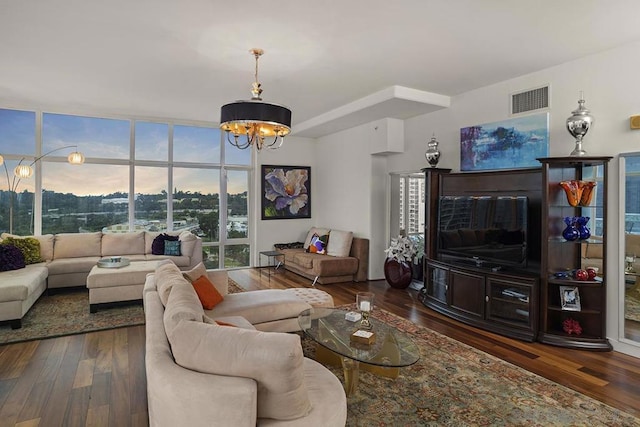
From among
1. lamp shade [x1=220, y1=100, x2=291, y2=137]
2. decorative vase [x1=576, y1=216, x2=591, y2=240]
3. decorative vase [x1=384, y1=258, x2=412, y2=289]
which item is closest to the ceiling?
lamp shade [x1=220, y1=100, x2=291, y2=137]

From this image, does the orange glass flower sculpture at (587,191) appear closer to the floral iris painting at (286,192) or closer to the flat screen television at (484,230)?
the flat screen television at (484,230)

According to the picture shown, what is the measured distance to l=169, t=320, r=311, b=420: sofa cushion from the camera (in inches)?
63.5

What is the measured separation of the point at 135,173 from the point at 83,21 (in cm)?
402

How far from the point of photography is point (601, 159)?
11.8 feet

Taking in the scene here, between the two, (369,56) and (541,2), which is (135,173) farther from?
(541,2)

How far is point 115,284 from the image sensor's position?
15.5 feet

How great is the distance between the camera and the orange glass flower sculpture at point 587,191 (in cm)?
375

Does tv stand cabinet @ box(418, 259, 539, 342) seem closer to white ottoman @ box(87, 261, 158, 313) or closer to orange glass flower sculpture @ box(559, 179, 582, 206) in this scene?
orange glass flower sculpture @ box(559, 179, 582, 206)

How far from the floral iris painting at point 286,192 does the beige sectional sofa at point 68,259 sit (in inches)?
77.3

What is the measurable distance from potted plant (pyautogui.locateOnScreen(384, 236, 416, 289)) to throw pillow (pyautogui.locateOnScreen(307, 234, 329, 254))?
1.46 metres

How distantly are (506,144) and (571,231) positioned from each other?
1332 millimetres

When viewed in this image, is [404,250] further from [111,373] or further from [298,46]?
[111,373]

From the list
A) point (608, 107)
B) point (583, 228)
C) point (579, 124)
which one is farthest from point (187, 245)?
point (608, 107)

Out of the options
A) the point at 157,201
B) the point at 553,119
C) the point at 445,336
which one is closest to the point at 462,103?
the point at 553,119
